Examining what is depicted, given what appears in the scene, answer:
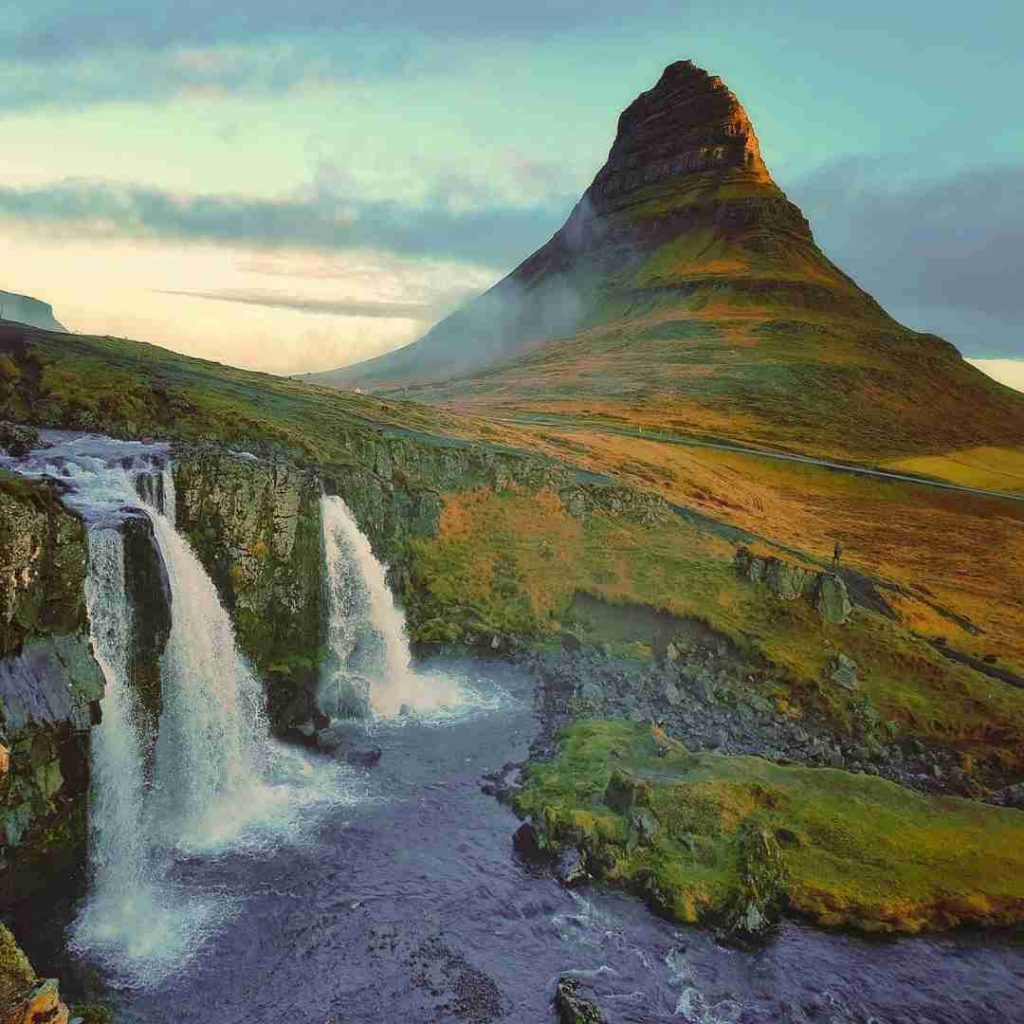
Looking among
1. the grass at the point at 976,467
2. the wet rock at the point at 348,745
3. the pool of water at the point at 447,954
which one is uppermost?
the grass at the point at 976,467

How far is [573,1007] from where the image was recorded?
25.2 meters

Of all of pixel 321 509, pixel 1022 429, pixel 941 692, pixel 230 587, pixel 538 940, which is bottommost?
pixel 538 940

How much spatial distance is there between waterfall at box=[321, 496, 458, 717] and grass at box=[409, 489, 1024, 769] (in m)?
4.22

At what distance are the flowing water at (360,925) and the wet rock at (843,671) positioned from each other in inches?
812

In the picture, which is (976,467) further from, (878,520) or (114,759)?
(114,759)

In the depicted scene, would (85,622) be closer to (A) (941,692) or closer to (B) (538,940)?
(B) (538,940)

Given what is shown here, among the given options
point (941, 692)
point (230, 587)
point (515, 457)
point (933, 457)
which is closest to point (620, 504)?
point (515, 457)

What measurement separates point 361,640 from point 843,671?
30.3 metres

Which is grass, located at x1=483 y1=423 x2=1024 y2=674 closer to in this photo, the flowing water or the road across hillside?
the road across hillside

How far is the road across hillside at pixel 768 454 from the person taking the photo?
12912cm

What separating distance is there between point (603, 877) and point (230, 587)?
2308cm

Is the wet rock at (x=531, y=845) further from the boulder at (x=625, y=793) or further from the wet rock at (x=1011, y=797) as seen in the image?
the wet rock at (x=1011, y=797)

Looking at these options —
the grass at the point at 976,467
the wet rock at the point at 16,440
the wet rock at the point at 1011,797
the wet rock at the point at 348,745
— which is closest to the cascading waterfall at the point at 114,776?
the wet rock at the point at 348,745

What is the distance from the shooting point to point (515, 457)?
74.6m
